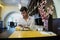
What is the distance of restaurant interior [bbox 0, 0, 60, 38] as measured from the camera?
1.77 meters

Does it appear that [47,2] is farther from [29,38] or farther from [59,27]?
[29,38]

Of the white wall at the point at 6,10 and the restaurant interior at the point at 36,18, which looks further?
the white wall at the point at 6,10

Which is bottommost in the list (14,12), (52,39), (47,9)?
(52,39)

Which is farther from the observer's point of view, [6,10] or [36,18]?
[6,10]

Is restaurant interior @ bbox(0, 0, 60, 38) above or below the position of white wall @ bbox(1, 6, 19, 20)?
below

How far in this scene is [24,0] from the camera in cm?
620

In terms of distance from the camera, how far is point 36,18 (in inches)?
172

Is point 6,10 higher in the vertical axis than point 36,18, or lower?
higher

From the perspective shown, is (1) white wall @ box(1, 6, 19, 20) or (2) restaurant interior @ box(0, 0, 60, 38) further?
(1) white wall @ box(1, 6, 19, 20)

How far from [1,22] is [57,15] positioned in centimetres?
914

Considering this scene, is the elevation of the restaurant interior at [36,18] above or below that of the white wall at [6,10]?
below

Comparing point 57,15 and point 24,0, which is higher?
point 24,0

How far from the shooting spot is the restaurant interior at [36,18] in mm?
1771

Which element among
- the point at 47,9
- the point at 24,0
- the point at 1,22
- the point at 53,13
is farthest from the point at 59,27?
the point at 1,22
